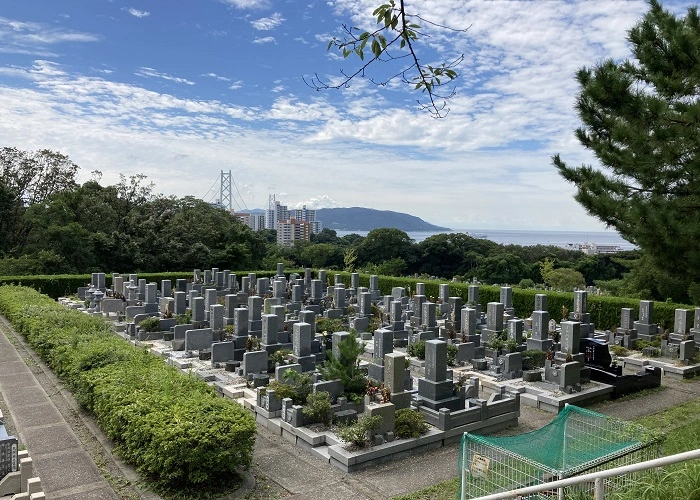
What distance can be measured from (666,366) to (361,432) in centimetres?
1066

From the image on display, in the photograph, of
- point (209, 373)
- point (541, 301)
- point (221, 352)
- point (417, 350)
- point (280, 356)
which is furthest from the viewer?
point (541, 301)

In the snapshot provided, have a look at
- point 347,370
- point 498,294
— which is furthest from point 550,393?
point 498,294

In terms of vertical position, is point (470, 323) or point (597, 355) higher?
point (470, 323)

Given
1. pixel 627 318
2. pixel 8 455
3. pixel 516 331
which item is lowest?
pixel 8 455

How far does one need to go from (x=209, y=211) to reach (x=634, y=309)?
34358 millimetres

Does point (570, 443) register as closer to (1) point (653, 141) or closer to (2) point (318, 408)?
(2) point (318, 408)

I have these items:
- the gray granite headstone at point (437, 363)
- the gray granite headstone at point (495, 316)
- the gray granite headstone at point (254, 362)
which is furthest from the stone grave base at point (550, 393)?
the gray granite headstone at point (254, 362)

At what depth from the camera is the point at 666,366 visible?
586 inches

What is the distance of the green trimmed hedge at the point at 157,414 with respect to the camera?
24.1 ft

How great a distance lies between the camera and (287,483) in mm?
8016

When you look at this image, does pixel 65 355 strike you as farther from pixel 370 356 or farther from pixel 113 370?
pixel 370 356

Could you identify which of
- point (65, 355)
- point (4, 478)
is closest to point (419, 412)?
point (4, 478)

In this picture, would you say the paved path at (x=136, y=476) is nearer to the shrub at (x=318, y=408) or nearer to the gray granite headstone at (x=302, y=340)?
the shrub at (x=318, y=408)

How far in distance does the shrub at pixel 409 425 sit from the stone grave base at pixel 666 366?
27.6ft
